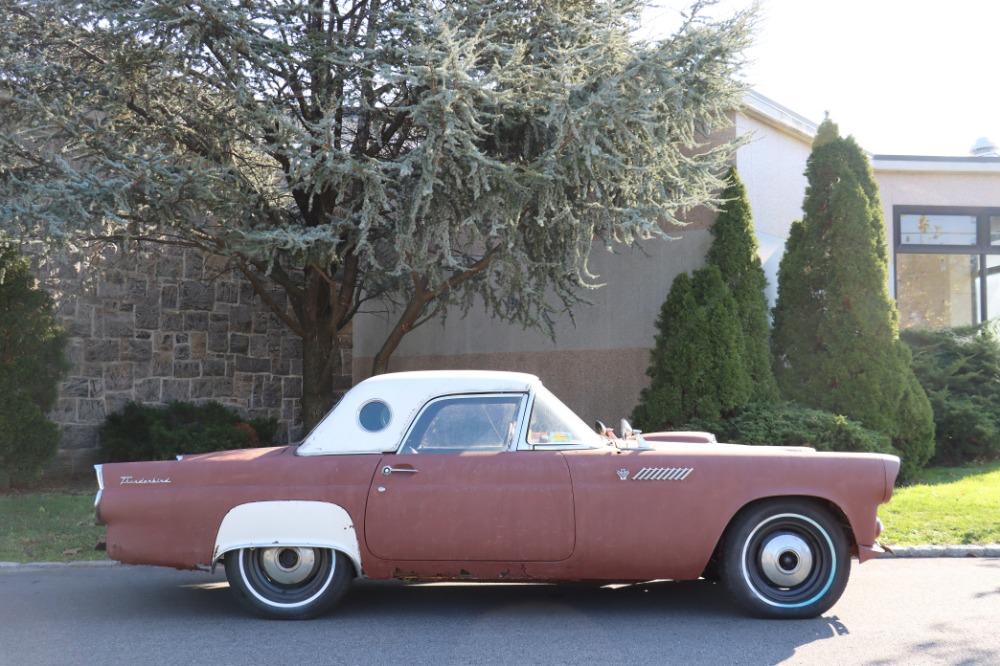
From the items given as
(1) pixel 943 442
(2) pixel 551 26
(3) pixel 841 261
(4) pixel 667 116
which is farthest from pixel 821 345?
(2) pixel 551 26

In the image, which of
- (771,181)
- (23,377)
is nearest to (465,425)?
(23,377)

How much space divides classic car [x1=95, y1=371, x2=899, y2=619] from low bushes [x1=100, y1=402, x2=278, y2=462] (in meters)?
6.84

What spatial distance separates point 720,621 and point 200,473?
10.9 ft

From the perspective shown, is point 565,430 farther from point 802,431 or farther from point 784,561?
point 802,431

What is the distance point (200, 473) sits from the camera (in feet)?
19.6

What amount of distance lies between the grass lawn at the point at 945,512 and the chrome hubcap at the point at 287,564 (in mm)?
5180

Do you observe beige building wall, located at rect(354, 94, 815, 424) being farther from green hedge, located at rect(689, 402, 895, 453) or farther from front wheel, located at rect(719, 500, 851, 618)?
front wheel, located at rect(719, 500, 851, 618)

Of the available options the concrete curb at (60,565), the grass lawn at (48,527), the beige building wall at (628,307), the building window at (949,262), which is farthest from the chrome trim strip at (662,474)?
the building window at (949,262)

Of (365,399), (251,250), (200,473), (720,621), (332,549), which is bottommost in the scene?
(720,621)

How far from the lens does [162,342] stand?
46.1ft

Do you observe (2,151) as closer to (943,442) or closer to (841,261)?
(841,261)

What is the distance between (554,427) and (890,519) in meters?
4.74

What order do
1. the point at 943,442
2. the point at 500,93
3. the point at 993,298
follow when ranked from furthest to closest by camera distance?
the point at 993,298 → the point at 943,442 → the point at 500,93

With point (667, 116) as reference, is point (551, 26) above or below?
above
